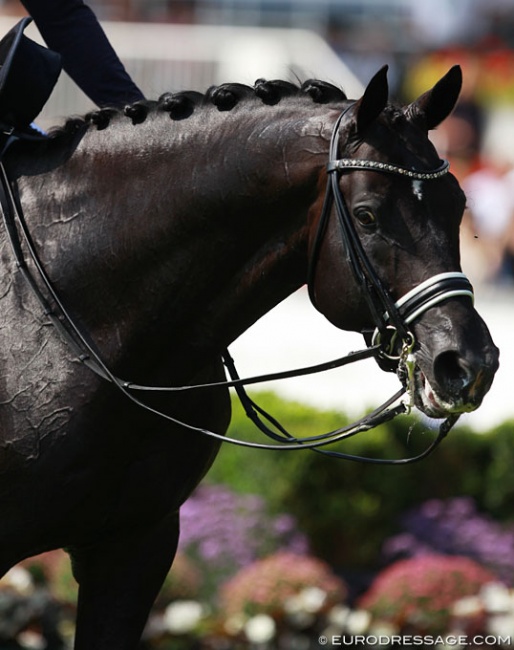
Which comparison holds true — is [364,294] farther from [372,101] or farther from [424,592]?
[424,592]

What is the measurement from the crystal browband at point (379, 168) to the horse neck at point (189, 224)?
0.08 metres

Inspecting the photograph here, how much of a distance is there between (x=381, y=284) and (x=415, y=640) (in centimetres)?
314

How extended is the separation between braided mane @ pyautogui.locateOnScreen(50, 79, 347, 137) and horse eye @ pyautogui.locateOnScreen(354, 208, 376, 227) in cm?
40

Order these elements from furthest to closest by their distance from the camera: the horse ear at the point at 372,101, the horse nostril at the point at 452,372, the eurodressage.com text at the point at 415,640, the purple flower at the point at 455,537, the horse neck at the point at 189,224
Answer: the purple flower at the point at 455,537
the eurodressage.com text at the point at 415,640
the horse neck at the point at 189,224
the horse ear at the point at 372,101
the horse nostril at the point at 452,372

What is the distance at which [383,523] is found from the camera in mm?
7289

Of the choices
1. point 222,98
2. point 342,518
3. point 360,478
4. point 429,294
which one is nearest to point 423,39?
point 360,478

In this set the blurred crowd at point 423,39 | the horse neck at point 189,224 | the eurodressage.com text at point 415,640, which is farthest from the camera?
the blurred crowd at point 423,39

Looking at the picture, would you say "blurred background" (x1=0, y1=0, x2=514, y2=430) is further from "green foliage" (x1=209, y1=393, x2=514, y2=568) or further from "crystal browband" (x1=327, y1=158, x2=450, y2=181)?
"crystal browband" (x1=327, y1=158, x2=450, y2=181)

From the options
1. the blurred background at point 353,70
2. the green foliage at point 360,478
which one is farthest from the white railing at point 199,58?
the green foliage at point 360,478

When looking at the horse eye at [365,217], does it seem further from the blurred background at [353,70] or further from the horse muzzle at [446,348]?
the blurred background at [353,70]

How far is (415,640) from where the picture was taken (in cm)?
593

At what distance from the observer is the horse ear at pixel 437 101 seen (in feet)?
11.1

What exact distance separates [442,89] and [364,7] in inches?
468

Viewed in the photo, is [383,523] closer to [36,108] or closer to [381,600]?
[381,600]
